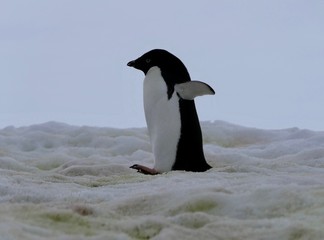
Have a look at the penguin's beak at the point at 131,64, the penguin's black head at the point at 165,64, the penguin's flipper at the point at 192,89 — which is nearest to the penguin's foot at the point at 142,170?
the penguin's flipper at the point at 192,89

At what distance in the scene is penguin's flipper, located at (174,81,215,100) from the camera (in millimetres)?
5305

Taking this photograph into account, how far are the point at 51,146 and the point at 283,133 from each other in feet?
10.1

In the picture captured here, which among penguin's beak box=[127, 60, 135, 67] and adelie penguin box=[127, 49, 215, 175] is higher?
penguin's beak box=[127, 60, 135, 67]

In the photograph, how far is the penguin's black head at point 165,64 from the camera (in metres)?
5.59

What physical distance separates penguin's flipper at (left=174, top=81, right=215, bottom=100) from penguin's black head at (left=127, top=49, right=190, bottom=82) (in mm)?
144

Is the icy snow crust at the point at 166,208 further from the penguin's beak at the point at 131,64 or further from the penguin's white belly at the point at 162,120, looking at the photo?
the penguin's beak at the point at 131,64

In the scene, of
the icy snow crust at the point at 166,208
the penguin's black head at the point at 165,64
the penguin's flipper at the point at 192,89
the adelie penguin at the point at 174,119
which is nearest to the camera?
the icy snow crust at the point at 166,208

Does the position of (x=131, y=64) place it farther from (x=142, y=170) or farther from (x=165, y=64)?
(x=142, y=170)

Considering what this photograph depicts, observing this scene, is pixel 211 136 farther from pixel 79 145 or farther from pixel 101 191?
pixel 101 191

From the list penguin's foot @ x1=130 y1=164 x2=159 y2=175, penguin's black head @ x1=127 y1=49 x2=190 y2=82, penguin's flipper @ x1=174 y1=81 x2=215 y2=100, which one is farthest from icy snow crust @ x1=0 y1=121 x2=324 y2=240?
penguin's black head @ x1=127 y1=49 x2=190 y2=82

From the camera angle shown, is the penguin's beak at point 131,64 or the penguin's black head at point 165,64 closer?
the penguin's black head at point 165,64

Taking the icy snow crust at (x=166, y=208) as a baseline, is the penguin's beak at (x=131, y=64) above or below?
above

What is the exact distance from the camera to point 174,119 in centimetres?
549

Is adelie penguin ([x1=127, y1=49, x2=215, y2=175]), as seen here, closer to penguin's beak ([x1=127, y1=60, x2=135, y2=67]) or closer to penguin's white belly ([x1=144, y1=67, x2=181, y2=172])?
penguin's white belly ([x1=144, y1=67, x2=181, y2=172])
